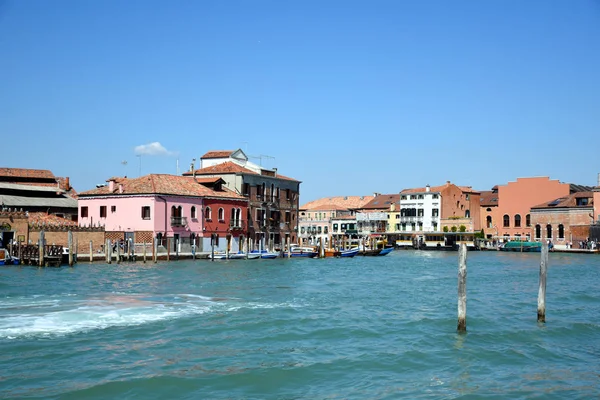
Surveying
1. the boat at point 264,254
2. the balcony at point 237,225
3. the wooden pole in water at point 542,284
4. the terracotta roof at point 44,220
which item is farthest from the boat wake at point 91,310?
the balcony at point 237,225

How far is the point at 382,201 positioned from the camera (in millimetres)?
79688

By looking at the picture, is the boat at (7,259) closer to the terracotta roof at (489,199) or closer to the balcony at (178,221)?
the balcony at (178,221)

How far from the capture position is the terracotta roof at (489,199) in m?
74.3

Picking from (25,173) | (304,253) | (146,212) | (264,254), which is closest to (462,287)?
(146,212)

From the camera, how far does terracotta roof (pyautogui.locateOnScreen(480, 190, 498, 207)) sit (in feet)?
244

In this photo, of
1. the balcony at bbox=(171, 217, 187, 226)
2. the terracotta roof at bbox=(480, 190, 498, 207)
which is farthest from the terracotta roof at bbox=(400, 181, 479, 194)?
the balcony at bbox=(171, 217, 187, 226)

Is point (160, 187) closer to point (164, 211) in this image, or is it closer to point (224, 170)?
point (164, 211)

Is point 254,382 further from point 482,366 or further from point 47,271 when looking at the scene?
point 47,271

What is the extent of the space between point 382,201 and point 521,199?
16.6 meters

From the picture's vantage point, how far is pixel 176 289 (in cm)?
2392

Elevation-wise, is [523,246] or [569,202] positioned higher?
[569,202]

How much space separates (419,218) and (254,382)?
64129mm

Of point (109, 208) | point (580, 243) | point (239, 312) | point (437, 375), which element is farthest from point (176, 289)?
point (580, 243)

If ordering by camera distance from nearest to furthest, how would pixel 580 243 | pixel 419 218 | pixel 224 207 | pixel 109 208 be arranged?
1. pixel 109 208
2. pixel 224 207
3. pixel 580 243
4. pixel 419 218
